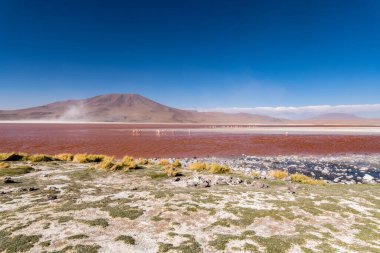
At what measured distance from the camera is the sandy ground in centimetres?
654

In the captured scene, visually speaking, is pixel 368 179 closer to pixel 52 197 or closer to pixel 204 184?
pixel 204 184

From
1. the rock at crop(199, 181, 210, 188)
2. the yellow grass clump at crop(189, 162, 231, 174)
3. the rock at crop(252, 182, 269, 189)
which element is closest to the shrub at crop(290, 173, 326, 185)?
the rock at crop(252, 182, 269, 189)

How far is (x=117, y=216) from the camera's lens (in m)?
8.23

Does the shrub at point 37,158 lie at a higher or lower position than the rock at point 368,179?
higher

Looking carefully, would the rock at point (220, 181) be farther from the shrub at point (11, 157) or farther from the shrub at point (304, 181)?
the shrub at point (11, 157)

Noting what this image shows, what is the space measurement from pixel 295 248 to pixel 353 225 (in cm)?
273

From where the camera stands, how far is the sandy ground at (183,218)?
654cm

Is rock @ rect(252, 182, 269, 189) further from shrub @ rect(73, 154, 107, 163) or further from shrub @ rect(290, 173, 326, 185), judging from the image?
shrub @ rect(73, 154, 107, 163)

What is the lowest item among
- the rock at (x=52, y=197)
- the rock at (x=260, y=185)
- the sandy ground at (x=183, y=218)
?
the rock at (x=260, y=185)

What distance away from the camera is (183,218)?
323 inches

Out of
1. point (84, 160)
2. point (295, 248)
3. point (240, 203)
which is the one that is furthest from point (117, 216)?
point (84, 160)

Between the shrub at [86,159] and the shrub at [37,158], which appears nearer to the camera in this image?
the shrub at [37,158]

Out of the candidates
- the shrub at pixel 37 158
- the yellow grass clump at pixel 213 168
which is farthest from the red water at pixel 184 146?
the yellow grass clump at pixel 213 168

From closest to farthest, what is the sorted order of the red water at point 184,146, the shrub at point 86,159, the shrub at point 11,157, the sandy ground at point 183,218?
the sandy ground at point 183,218
the shrub at point 11,157
the shrub at point 86,159
the red water at point 184,146
